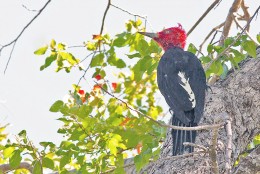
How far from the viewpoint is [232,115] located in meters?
4.42

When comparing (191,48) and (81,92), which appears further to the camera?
(81,92)

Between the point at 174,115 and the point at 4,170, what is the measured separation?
2213mm

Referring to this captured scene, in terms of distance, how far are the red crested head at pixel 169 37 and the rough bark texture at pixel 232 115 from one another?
1040 millimetres

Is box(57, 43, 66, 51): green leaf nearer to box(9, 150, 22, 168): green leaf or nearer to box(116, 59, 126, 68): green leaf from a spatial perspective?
box(116, 59, 126, 68): green leaf

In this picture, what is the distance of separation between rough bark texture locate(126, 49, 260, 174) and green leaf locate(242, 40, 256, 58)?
0.12 m

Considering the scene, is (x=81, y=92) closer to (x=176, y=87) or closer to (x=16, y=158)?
(x=16, y=158)

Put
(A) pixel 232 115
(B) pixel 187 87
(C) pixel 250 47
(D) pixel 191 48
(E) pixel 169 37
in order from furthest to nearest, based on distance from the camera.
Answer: (E) pixel 169 37
(D) pixel 191 48
(B) pixel 187 87
(C) pixel 250 47
(A) pixel 232 115

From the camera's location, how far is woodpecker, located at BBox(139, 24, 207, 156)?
14.3ft

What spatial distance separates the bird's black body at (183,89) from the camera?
4.40 meters

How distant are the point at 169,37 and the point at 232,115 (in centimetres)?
149

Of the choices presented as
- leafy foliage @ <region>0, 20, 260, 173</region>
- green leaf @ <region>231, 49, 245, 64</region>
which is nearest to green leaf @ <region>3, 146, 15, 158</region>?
leafy foliage @ <region>0, 20, 260, 173</region>

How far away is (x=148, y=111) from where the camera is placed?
22.8 feet

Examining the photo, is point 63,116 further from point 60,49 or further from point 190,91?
point 190,91

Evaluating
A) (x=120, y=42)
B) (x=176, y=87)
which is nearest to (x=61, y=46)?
(x=120, y=42)
